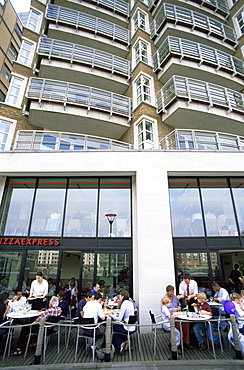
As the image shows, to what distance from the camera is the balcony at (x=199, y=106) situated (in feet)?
40.3

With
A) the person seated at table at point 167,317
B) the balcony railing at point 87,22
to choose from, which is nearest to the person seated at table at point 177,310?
the person seated at table at point 167,317

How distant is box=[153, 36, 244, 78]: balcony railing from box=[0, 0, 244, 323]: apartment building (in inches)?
3.6

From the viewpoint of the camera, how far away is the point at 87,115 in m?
12.6

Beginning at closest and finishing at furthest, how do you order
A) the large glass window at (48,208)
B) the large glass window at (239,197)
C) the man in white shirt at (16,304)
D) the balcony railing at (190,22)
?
the man in white shirt at (16,304), the large glass window at (48,208), the large glass window at (239,197), the balcony railing at (190,22)

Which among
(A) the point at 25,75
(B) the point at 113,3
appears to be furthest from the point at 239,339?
(B) the point at 113,3

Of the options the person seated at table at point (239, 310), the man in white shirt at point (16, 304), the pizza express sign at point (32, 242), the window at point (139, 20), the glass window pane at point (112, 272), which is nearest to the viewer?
the person seated at table at point (239, 310)

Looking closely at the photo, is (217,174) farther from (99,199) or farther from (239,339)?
(239,339)

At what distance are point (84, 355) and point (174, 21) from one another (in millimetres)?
19720

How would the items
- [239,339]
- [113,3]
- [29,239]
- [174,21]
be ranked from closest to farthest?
[239,339] → [29,239] → [174,21] → [113,3]

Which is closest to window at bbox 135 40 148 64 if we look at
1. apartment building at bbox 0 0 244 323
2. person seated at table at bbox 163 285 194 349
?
apartment building at bbox 0 0 244 323

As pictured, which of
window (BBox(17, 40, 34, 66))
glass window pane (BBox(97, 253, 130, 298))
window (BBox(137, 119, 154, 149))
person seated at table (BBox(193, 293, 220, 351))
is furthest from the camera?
window (BBox(17, 40, 34, 66))

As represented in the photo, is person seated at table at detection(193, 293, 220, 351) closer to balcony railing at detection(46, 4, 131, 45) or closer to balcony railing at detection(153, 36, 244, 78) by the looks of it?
balcony railing at detection(153, 36, 244, 78)

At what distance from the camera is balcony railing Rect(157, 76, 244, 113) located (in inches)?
485

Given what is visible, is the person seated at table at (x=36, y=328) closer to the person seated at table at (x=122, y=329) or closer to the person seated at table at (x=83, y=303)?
the person seated at table at (x=83, y=303)
